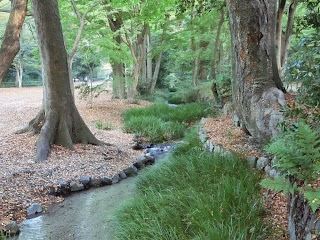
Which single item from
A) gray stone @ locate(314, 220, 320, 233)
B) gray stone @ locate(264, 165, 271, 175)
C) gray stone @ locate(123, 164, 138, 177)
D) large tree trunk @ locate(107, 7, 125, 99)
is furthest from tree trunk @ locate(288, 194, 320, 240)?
→ large tree trunk @ locate(107, 7, 125, 99)

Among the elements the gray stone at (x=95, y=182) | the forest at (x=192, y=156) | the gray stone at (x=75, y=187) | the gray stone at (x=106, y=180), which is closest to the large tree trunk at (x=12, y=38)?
the forest at (x=192, y=156)

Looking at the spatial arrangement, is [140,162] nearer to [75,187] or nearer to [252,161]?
[75,187]

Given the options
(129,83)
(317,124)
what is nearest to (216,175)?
(317,124)

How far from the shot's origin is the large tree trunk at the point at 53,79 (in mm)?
6953

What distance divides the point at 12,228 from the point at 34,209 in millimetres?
682

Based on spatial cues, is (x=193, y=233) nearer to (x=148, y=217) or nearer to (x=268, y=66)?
(x=148, y=217)

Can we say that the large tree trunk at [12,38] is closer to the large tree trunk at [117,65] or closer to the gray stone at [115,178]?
the gray stone at [115,178]

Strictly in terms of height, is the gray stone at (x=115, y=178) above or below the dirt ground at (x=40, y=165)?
below

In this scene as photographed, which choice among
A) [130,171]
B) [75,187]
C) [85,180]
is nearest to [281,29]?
[130,171]

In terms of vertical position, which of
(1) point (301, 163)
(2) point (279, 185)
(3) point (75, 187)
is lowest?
(3) point (75, 187)

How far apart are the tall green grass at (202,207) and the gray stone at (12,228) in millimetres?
1375

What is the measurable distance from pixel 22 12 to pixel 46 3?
12.7ft

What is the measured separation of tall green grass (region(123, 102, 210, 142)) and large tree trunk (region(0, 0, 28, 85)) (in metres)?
6.76

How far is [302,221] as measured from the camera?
7.47 feet
